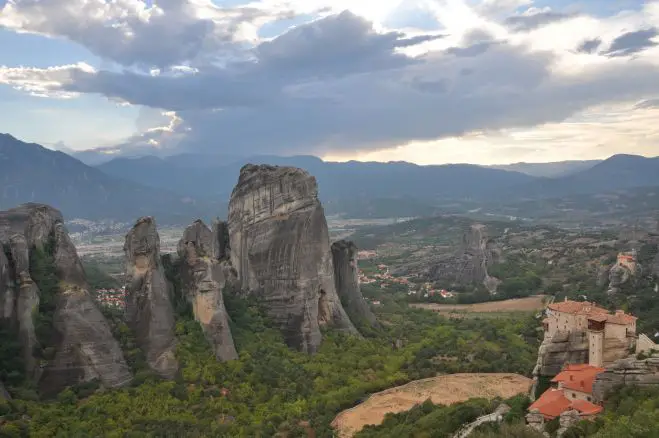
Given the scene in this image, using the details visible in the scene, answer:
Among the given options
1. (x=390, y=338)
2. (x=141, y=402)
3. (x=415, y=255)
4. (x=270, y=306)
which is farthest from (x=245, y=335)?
(x=415, y=255)

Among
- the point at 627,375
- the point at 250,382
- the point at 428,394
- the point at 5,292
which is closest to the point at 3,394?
the point at 5,292

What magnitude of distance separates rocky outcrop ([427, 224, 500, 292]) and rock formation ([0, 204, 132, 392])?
223ft

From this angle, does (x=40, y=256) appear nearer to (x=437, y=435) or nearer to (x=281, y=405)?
(x=281, y=405)

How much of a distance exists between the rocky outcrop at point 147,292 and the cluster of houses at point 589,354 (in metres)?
21.5

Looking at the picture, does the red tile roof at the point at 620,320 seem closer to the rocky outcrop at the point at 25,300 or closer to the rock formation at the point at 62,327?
the rock formation at the point at 62,327

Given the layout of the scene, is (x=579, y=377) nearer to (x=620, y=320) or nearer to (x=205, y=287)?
(x=620, y=320)

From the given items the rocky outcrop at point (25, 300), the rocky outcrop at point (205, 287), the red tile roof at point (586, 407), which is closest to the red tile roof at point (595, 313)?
the red tile roof at point (586, 407)

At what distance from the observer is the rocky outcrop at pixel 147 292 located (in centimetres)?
4003

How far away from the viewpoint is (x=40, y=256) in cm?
4000

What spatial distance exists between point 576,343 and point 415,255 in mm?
116377

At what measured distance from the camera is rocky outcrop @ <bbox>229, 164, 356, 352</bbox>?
4941 cm

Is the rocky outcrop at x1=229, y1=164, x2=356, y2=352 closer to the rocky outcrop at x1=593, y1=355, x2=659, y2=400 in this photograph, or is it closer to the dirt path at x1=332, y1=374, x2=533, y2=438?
the dirt path at x1=332, y1=374, x2=533, y2=438

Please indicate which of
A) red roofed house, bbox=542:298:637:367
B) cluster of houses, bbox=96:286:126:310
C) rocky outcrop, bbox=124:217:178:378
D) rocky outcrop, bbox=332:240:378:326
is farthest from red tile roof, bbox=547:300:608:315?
cluster of houses, bbox=96:286:126:310

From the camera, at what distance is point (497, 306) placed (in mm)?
84188
